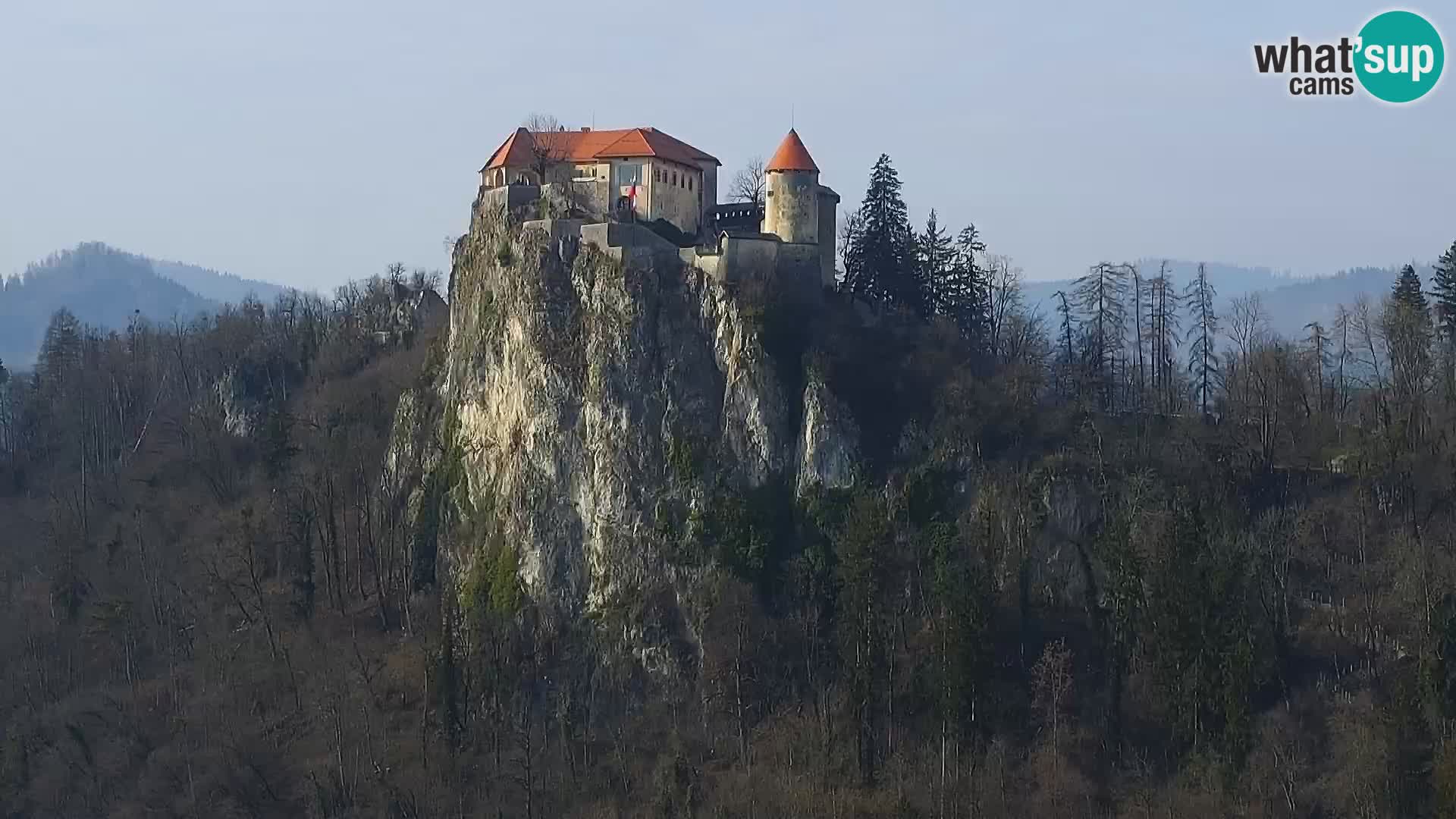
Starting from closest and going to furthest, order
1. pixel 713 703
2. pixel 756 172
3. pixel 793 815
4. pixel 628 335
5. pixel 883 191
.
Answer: pixel 793 815 < pixel 713 703 < pixel 628 335 < pixel 883 191 < pixel 756 172

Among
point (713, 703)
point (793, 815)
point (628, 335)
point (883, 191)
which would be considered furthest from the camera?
point (883, 191)

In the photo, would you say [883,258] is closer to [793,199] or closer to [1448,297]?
[793,199]

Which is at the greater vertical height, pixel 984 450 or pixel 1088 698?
pixel 984 450

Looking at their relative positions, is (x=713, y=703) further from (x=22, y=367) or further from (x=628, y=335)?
(x=22, y=367)

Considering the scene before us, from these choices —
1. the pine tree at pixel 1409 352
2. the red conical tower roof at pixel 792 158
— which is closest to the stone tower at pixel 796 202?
the red conical tower roof at pixel 792 158

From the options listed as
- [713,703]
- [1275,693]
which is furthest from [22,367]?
[1275,693]

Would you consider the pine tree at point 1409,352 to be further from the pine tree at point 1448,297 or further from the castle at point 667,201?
the castle at point 667,201

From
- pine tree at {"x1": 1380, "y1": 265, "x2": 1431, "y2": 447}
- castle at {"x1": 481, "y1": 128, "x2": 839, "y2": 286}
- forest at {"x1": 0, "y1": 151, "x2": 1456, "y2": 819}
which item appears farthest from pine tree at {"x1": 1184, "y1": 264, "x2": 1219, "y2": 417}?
castle at {"x1": 481, "y1": 128, "x2": 839, "y2": 286}
